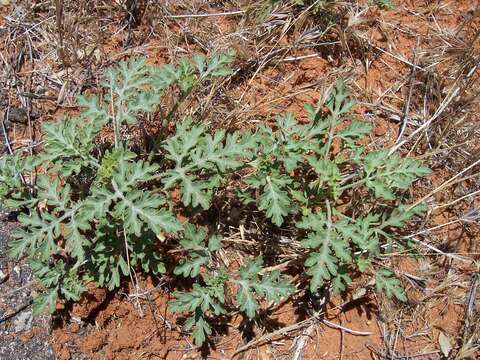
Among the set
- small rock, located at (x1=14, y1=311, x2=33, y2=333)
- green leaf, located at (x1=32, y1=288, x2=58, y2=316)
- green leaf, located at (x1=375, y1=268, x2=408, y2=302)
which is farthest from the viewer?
small rock, located at (x1=14, y1=311, x2=33, y2=333)

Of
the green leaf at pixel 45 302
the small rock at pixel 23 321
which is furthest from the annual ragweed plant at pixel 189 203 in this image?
the small rock at pixel 23 321

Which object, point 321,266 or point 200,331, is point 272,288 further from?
point 200,331

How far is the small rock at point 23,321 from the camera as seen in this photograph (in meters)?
3.59

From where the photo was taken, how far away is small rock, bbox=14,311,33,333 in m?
3.59

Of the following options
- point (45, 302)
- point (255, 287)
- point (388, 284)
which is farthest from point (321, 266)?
point (45, 302)

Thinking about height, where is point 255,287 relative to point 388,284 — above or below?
above

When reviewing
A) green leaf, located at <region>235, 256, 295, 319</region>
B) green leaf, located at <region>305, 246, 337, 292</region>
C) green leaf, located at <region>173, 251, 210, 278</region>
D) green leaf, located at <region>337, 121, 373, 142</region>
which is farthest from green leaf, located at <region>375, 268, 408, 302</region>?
green leaf, located at <region>173, 251, 210, 278</region>

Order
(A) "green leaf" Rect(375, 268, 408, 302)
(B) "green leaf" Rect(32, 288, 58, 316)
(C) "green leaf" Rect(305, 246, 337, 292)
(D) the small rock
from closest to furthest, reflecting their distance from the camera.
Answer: (C) "green leaf" Rect(305, 246, 337, 292) < (B) "green leaf" Rect(32, 288, 58, 316) < (A) "green leaf" Rect(375, 268, 408, 302) < (D) the small rock

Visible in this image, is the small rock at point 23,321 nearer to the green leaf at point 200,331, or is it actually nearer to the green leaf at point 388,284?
the green leaf at point 200,331

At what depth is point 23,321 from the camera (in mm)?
3613

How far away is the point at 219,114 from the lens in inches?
167

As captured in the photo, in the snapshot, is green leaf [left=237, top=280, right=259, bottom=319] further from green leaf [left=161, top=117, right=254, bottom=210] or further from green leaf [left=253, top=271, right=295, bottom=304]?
green leaf [left=161, top=117, right=254, bottom=210]

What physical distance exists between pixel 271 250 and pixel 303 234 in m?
0.25

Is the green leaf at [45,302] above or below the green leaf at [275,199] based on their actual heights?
below
